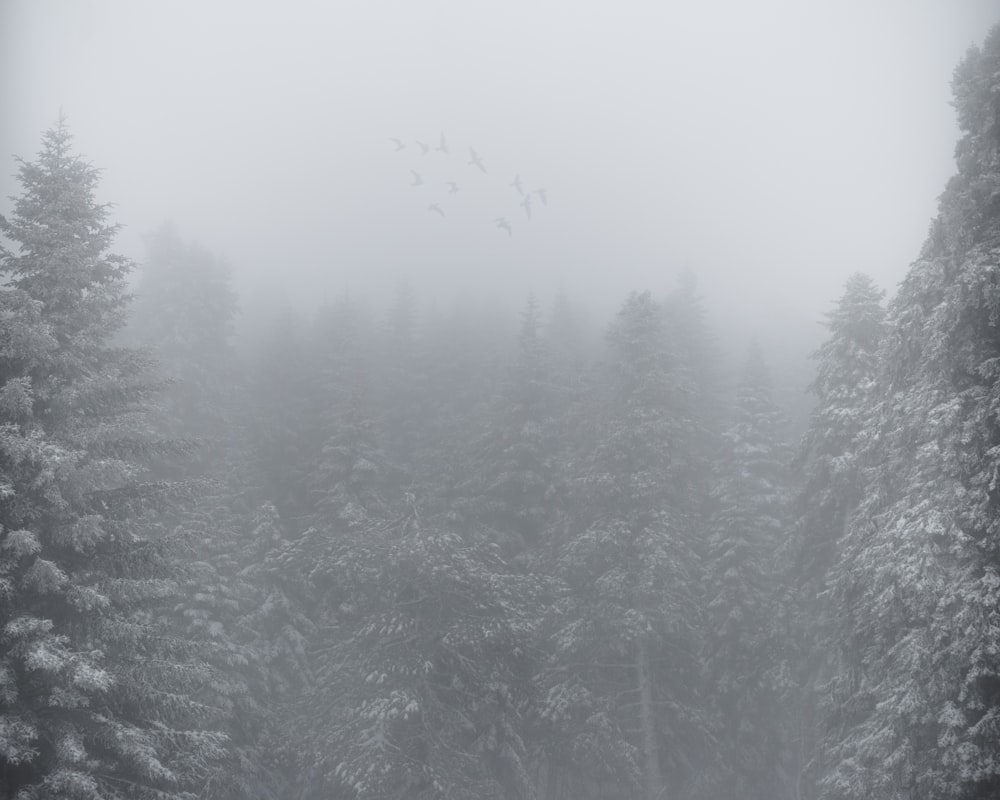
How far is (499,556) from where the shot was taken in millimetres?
20000

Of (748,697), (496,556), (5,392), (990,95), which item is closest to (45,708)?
(5,392)

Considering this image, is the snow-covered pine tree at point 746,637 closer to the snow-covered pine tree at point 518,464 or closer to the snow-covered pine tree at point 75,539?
the snow-covered pine tree at point 518,464

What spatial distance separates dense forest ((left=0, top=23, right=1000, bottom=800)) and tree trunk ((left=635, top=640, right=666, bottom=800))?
108 millimetres

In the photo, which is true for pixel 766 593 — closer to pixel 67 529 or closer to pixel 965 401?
pixel 965 401

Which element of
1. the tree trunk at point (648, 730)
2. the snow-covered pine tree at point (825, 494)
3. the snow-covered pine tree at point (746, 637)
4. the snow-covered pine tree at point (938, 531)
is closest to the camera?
the snow-covered pine tree at point (938, 531)

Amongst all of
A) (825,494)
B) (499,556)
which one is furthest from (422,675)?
(825,494)

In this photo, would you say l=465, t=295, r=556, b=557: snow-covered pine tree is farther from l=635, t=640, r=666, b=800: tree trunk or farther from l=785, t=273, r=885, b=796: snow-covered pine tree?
l=785, t=273, r=885, b=796: snow-covered pine tree

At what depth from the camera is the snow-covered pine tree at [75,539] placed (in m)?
9.14

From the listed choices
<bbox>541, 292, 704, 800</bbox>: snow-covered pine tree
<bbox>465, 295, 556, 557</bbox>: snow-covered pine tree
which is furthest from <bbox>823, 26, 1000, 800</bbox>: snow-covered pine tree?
<bbox>465, 295, 556, 557</bbox>: snow-covered pine tree

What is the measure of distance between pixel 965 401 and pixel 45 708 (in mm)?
17303

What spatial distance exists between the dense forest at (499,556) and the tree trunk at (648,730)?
0.35 ft

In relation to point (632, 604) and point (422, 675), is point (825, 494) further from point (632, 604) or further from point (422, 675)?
point (422, 675)

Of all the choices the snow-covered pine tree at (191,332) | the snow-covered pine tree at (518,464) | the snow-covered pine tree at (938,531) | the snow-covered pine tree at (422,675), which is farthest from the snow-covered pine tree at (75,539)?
the snow-covered pine tree at (191,332)

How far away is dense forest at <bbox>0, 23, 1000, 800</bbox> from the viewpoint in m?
10.3
